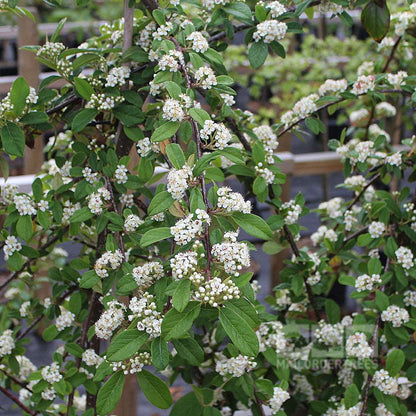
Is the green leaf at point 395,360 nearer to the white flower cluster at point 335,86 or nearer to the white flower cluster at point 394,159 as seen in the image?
the white flower cluster at point 394,159

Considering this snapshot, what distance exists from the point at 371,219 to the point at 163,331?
834 millimetres

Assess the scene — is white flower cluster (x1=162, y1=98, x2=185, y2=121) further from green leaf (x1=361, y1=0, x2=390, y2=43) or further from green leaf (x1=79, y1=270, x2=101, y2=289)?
green leaf (x1=361, y1=0, x2=390, y2=43)

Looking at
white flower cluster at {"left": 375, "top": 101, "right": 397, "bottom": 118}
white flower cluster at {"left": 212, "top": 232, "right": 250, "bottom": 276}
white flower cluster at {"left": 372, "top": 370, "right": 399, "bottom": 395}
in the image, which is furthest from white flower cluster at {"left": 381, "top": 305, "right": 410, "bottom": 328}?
white flower cluster at {"left": 375, "top": 101, "right": 397, "bottom": 118}

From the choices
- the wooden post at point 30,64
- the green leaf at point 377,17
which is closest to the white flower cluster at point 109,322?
the green leaf at point 377,17

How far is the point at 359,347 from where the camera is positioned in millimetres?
1205

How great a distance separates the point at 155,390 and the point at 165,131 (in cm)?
39

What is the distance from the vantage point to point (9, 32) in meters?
3.95

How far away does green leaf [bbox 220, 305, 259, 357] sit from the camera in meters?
0.76

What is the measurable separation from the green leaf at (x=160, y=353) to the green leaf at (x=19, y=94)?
54 centimetres

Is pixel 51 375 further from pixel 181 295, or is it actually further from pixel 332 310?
pixel 332 310

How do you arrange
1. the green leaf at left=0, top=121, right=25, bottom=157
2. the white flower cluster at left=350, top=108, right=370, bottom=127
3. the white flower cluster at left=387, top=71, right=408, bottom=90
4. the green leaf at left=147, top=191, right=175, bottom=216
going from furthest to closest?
the white flower cluster at left=350, top=108, right=370, bottom=127 → the white flower cluster at left=387, top=71, right=408, bottom=90 → the green leaf at left=0, top=121, right=25, bottom=157 → the green leaf at left=147, top=191, right=175, bottom=216

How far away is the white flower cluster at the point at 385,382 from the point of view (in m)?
1.16

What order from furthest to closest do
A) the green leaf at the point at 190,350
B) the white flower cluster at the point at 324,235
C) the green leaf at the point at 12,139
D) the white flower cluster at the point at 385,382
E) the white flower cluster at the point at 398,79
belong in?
the white flower cluster at the point at 324,235 < the white flower cluster at the point at 398,79 < the white flower cluster at the point at 385,382 < the green leaf at the point at 12,139 < the green leaf at the point at 190,350

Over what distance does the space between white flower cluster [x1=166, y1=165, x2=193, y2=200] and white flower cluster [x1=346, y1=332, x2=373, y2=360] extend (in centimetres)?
58
